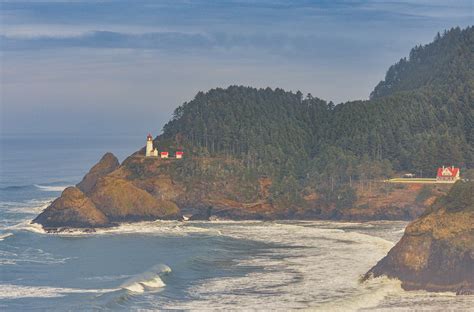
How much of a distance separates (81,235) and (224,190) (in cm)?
2401

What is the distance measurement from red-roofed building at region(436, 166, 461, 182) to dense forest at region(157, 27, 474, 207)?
6.76 metres

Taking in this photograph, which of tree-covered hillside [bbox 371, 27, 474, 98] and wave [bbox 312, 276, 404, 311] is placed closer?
wave [bbox 312, 276, 404, 311]

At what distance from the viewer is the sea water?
6288 centimetres

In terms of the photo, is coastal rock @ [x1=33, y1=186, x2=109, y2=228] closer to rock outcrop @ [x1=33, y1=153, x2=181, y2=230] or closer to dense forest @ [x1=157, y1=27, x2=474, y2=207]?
rock outcrop @ [x1=33, y1=153, x2=181, y2=230]

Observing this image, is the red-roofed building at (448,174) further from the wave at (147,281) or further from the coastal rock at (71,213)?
the wave at (147,281)

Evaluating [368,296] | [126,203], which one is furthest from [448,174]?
[368,296]

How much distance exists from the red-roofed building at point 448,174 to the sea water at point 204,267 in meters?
13.3

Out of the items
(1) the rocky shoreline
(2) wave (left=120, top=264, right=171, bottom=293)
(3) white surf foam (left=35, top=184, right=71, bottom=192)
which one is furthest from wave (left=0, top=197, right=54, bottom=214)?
(2) wave (left=120, top=264, right=171, bottom=293)

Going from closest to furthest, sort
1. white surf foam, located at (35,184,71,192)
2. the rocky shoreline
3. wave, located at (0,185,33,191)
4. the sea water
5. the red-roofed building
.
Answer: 1. the sea water
2. the rocky shoreline
3. the red-roofed building
4. white surf foam, located at (35,184,71,192)
5. wave, located at (0,185,33,191)

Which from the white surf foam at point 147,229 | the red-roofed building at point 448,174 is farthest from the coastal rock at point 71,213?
the red-roofed building at point 448,174

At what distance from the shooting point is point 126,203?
358 ft

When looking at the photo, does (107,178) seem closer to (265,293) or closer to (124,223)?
(124,223)

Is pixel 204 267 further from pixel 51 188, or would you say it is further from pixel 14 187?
pixel 14 187

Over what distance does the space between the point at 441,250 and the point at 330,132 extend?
7768cm
